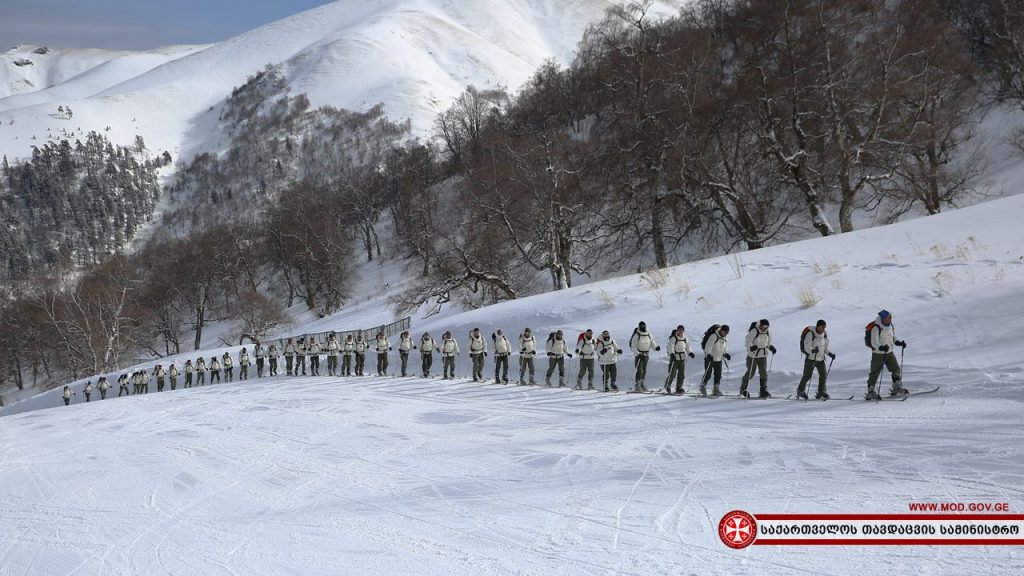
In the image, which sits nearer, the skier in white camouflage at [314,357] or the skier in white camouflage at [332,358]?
the skier in white camouflage at [332,358]

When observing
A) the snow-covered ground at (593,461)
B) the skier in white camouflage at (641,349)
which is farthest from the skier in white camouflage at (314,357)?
the skier in white camouflage at (641,349)

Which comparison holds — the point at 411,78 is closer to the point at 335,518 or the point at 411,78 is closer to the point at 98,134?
the point at 98,134

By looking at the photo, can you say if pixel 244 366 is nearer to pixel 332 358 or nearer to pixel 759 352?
pixel 332 358

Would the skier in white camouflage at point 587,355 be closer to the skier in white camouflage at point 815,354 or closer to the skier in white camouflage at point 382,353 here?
the skier in white camouflage at point 815,354

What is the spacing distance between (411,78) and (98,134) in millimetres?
102068

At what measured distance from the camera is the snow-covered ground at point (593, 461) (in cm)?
659

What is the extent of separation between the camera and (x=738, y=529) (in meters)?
6.43

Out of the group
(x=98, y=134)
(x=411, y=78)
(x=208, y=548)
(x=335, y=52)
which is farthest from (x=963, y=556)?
(x=98, y=134)

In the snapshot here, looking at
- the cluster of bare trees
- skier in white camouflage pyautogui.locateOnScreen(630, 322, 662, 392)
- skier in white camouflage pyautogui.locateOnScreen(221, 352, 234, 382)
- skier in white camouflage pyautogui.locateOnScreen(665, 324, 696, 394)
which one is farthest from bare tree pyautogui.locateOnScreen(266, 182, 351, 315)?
skier in white camouflage pyautogui.locateOnScreen(665, 324, 696, 394)

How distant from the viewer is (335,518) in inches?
309

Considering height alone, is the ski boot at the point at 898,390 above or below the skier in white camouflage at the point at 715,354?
below

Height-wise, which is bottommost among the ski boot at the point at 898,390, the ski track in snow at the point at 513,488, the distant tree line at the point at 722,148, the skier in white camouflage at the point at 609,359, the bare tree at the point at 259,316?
the ski track in snow at the point at 513,488

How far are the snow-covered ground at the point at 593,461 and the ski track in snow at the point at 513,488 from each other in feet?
0.13

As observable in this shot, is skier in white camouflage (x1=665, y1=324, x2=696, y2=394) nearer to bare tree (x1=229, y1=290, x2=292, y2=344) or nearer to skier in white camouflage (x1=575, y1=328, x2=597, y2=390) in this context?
skier in white camouflage (x1=575, y1=328, x2=597, y2=390)
